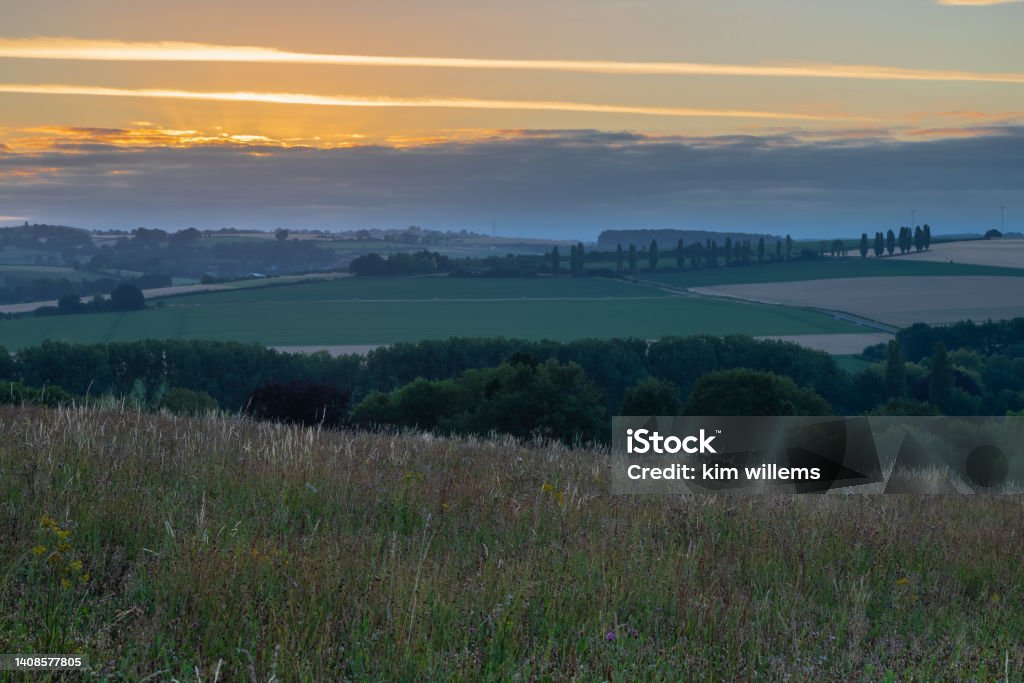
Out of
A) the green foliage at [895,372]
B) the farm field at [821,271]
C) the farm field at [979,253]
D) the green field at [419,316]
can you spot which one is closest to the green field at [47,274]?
the green field at [419,316]

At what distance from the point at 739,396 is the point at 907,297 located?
95.1 metres

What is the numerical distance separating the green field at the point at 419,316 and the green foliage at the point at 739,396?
223 feet

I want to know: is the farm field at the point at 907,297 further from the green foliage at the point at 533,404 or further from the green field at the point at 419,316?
the green foliage at the point at 533,404

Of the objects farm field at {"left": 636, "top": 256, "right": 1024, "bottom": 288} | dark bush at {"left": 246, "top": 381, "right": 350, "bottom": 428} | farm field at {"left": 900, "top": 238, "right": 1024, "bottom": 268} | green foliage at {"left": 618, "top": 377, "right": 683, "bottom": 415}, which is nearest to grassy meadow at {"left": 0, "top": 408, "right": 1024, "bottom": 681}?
dark bush at {"left": 246, "top": 381, "right": 350, "bottom": 428}

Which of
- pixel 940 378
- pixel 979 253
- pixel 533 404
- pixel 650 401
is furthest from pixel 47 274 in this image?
pixel 979 253

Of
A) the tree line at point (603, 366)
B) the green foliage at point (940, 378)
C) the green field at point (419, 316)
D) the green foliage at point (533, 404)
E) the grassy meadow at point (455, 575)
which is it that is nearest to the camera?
the grassy meadow at point (455, 575)

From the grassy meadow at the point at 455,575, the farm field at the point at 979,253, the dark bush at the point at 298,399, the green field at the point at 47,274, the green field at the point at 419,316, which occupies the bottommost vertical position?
the green field at the point at 419,316

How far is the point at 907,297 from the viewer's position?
140500 millimetres

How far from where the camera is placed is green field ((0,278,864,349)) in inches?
4872

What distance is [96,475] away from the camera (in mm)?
7832

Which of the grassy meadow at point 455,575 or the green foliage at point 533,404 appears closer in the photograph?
the grassy meadow at point 455,575

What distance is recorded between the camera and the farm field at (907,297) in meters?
128

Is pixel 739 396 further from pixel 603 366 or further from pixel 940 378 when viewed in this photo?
pixel 940 378

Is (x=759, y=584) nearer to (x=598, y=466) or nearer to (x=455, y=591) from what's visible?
(x=455, y=591)
